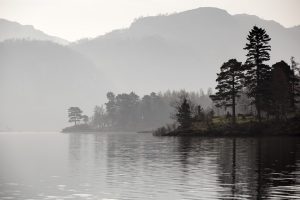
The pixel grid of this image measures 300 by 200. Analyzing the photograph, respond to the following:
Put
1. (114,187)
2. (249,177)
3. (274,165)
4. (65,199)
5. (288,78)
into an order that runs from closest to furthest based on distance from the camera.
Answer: (65,199)
(114,187)
(249,177)
(274,165)
(288,78)

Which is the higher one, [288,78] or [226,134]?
[288,78]

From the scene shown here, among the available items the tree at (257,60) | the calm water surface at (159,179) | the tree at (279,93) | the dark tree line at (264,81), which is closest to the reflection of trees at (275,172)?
the calm water surface at (159,179)

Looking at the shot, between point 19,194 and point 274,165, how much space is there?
24559 mm

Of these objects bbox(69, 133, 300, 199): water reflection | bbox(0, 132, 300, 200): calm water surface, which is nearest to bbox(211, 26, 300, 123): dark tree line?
bbox(69, 133, 300, 199): water reflection

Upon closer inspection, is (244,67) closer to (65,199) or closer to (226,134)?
(226,134)

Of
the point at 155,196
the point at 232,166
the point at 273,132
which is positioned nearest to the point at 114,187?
the point at 155,196

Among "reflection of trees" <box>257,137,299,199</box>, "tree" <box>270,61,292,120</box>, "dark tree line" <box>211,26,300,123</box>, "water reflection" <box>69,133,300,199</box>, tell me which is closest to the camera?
"water reflection" <box>69,133,300,199</box>

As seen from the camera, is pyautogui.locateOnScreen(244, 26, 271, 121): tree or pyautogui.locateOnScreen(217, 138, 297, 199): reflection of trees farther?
pyautogui.locateOnScreen(244, 26, 271, 121): tree

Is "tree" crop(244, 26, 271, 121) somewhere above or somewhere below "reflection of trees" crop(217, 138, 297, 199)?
above

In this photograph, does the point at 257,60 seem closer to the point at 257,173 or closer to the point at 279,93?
the point at 279,93

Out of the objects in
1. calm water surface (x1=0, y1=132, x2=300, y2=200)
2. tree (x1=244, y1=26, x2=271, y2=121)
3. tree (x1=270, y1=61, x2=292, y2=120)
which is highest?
tree (x1=244, y1=26, x2=271, y2=121)

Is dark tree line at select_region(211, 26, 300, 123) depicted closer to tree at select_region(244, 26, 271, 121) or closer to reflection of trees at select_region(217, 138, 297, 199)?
tree at select_region(244, 26, 271, 121)

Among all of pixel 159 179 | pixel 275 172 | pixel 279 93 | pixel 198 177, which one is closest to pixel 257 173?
pixel 275 172

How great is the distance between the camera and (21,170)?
47.2m
